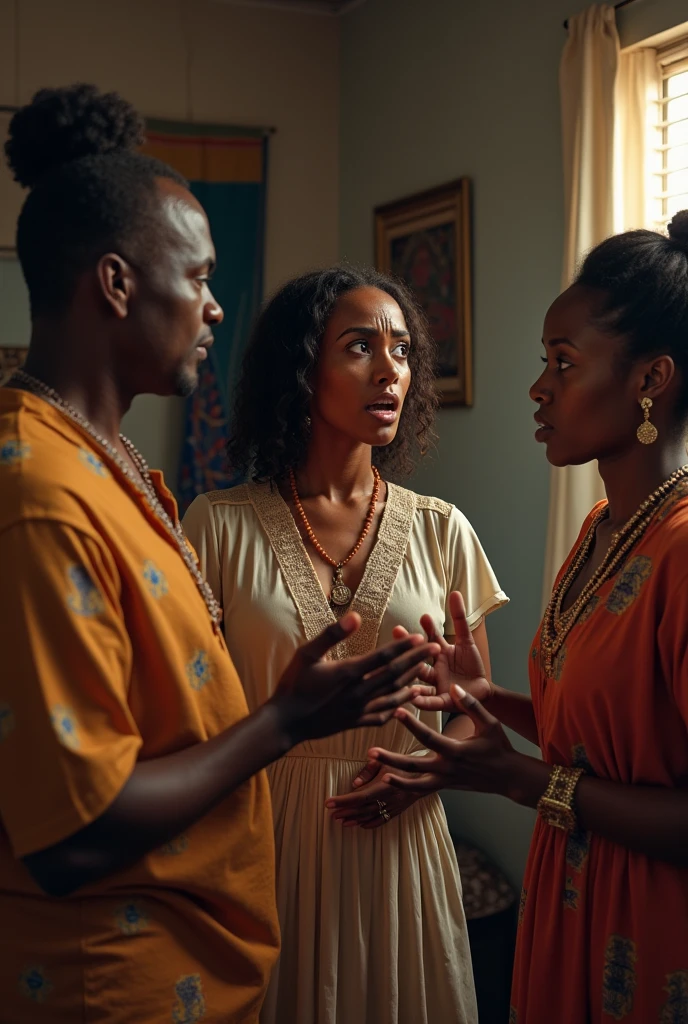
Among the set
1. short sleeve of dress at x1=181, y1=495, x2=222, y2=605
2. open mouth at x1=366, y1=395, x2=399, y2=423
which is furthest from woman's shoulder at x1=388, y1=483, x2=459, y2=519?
short sleeve of dress at x1=181, y1=495, x2=222, y2=605

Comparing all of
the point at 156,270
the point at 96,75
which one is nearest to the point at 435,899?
the point at 156,270

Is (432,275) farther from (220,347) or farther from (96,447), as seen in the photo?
(96,447)

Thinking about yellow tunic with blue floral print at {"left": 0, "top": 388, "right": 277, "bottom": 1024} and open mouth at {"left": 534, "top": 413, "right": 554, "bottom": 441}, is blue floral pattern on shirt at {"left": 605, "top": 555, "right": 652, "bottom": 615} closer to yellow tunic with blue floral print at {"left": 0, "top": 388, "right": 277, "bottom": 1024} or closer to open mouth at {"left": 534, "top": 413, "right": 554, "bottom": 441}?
open mouth at {"left": 534, "top": 413, "right": 554, "bottom": 441}

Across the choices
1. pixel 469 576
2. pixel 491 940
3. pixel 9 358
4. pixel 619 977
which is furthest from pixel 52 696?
pixel 9 358

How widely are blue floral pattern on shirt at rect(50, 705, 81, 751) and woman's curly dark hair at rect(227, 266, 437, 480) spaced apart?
1266 mm

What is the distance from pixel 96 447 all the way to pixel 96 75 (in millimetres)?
3645

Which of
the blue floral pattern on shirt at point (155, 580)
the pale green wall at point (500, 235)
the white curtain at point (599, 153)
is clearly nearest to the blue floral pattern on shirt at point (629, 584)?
the blue floral pattern on shirt at point (155, 580)

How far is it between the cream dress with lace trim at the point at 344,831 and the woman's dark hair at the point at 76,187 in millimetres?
937

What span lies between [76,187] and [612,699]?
981 mm

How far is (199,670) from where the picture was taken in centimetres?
124

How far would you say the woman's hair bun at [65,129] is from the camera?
4.23 ft

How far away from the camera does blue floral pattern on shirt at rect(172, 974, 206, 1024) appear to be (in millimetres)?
1226

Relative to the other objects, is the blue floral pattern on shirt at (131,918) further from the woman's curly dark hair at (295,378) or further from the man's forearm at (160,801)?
the woman's curly dark hair at (295,378)

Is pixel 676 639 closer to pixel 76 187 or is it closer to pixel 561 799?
pixel 561 799
